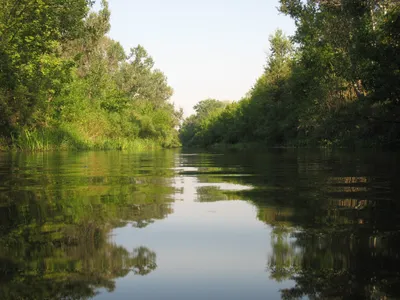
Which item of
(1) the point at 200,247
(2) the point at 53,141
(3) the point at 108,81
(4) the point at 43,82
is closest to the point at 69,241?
(1) the point at 200,247

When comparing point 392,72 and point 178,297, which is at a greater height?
point 392,72

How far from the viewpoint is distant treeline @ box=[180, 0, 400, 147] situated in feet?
53.1

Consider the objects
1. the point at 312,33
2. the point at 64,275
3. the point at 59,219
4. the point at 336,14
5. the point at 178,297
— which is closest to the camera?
the point at 178,297

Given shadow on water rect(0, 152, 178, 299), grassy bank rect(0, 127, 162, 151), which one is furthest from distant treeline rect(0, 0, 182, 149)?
shadow on water rect(0, 152, 178, 299)

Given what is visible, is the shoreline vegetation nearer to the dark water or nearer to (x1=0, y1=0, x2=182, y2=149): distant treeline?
(x1=0, y1=0, x2=182, y2=149): distant treeline

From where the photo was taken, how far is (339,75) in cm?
3052

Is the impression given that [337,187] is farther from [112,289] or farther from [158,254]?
[112,289]

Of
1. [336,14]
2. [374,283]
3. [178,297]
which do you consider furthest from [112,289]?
[336,14]

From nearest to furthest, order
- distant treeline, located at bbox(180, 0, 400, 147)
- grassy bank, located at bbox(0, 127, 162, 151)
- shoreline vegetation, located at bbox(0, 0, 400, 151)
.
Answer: distant treeline, located at bbox(180, 0, 400, 147) < shoreline vegetation, located at bbox(0, 0, 400, 151) < grassy bank, located at bbox(0, 127, 162, 151)

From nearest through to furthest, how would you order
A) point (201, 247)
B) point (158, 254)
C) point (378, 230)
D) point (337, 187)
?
1. point (158, 254)
2. point (201, 247)
3. point (378, 230)
4. point (337, 187)

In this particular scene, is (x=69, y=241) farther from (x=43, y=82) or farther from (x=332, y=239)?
(x=43, y=82)

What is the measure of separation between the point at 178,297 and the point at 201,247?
0.90 metres

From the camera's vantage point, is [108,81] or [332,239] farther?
[108,81]

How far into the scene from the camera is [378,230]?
10.7 feet
